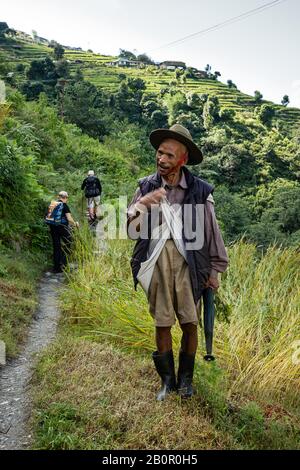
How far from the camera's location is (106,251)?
22.7 feet

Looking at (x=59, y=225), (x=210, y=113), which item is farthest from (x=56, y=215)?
(x=210, y=113)

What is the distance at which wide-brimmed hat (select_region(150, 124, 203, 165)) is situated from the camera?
3012 mm

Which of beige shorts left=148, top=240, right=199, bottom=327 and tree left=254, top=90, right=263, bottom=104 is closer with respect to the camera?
beige shorts left=148, top=240, right=199, bottom=327

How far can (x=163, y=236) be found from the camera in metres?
3.05

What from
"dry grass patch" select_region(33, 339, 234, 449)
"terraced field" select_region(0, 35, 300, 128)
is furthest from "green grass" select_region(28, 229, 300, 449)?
"terraced field" select_region(0, 35, 300, 128)

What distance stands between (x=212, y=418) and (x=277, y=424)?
458 millimetres

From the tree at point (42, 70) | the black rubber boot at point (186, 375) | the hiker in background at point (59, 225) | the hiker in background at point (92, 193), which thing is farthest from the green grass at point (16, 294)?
the tree at point (42, 70)

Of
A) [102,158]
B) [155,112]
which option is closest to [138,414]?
[102,158]

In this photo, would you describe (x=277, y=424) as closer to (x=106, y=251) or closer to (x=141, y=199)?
(x=141, y=199)

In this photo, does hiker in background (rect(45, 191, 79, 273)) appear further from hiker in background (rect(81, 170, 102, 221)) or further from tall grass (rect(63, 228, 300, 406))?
hiker in background (rect(81, 170, 102, 221))

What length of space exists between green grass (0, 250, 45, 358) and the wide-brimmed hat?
2.47 meters

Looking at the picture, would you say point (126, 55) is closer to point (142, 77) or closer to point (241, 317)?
point (142, 77)

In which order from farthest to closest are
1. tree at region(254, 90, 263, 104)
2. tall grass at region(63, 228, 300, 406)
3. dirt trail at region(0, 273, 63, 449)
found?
tree at region(254, 90, 263, 104), tall grass at region(63, 228, 300, 406), dirt trail at region(0, 273, 63, 449)

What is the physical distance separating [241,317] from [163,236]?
169 cm
